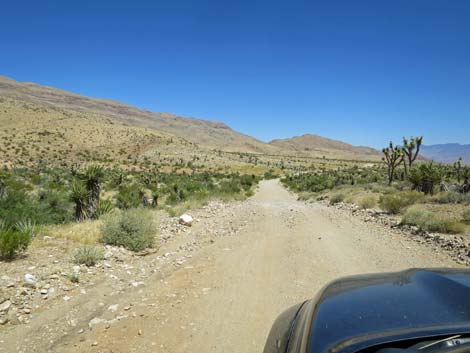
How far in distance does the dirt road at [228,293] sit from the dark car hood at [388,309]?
80.6 inches

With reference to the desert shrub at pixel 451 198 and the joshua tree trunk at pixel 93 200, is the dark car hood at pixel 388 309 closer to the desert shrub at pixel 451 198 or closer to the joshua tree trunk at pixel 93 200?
the joshua tree trunk at pixel 93 200

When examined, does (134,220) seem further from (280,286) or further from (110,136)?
(110,136)

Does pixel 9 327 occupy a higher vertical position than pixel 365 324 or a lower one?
lower

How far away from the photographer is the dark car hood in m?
1.86

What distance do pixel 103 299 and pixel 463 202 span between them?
15433mm

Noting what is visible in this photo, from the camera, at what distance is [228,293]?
5.77 metres

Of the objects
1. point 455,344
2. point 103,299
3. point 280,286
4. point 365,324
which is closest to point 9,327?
point 103,299

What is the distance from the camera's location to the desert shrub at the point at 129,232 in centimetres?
830

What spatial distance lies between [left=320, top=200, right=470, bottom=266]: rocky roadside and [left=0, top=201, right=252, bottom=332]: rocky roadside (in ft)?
21.0

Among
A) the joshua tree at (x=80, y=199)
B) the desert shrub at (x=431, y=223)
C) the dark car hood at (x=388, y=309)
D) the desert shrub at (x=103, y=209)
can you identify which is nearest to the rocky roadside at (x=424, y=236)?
the desert shrub at (x=431, y=223)

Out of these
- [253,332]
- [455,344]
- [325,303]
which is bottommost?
[253,332]

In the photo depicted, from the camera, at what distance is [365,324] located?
202 centimetres

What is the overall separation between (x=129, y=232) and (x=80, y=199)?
155 inches

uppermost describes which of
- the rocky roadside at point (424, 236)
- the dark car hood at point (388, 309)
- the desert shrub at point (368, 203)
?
the dark car hood at point (388, 309)
